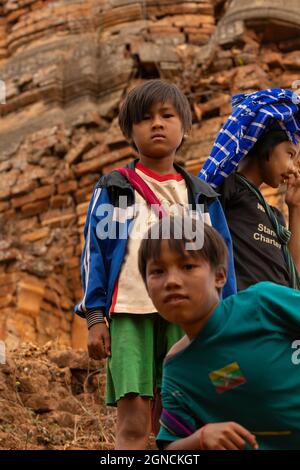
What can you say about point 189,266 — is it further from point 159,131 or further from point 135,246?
point 159,131

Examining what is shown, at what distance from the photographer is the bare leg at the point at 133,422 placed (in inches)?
207

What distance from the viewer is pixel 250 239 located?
19.5 ft

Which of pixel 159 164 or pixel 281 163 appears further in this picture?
pixel 281 163

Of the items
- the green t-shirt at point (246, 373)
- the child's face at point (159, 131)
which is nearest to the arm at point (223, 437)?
the green t-shirt at point (246, 373)

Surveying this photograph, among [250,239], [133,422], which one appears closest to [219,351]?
[133,422]

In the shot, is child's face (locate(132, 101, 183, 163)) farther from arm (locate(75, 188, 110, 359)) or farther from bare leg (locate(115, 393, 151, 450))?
bare leg (locate(115, 393, 151, 450))

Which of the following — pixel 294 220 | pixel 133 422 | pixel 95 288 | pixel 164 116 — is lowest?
pixel 133 422

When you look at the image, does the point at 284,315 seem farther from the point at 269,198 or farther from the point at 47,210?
the point at 47,210

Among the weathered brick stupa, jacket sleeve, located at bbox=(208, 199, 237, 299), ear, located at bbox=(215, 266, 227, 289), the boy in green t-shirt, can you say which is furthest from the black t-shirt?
the weathered brick stupa

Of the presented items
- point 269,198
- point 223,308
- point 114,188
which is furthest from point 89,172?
point 223,308

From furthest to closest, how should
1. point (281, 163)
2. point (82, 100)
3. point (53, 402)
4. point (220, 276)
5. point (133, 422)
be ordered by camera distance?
point (82, 100) → point (53, 402) → point (281, 163) → point (133, 422) → point (220, 276)

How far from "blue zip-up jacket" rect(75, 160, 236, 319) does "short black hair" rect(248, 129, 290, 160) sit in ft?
1.68

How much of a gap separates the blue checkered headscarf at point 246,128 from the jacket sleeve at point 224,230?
357 mm

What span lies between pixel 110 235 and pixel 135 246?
13cm
